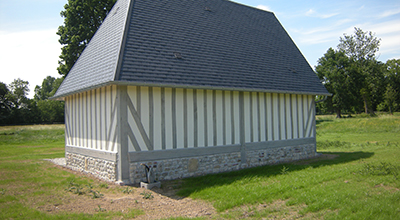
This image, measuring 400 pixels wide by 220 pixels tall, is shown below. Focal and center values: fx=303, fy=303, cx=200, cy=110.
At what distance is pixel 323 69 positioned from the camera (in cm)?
5050

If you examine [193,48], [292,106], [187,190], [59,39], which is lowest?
[187,190]

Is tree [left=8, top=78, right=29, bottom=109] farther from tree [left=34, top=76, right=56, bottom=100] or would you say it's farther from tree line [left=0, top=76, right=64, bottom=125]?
tree [left=34, top=76, right=56, bottom=100]

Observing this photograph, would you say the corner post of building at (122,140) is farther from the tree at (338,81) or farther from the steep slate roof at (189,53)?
the tree at (338,81)

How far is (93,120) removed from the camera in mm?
10617

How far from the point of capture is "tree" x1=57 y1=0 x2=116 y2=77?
22.5m

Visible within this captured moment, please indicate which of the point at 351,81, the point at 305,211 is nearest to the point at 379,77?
the point at 351,81

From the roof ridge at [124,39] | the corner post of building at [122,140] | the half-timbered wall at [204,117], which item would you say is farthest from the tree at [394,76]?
the corner post of building at [122,140]

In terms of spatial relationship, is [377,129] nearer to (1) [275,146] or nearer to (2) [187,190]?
(1) [275,146]

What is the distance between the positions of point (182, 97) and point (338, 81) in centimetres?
4463

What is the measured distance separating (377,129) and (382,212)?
80.0 ft

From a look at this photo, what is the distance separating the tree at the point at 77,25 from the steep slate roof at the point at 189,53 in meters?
10.8

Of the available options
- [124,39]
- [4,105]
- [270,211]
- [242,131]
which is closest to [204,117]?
[242,131]

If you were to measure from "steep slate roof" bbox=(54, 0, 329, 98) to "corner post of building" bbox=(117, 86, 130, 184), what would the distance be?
597 millimetres

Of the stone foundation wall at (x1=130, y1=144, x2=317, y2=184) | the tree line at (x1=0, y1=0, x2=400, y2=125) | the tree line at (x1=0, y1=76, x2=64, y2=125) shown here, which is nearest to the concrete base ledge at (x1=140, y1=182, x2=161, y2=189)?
the stone foundation wall at (x1=130, y1=144, x2=317, y2=184)
